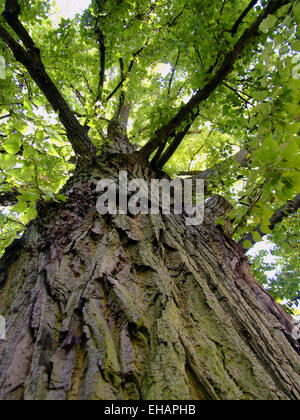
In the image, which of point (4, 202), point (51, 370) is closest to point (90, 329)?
point (51, 370)

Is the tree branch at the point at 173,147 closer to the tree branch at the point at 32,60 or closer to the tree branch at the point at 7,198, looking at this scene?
the tree branch at the point at 32,60

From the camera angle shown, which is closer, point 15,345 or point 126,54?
point 15,345

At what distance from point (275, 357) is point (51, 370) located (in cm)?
94

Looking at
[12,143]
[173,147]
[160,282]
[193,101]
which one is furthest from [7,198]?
[160,282]

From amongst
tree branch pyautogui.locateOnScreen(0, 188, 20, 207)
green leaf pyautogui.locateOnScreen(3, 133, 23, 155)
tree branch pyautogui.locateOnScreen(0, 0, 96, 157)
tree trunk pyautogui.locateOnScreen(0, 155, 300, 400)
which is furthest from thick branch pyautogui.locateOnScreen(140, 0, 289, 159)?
tree branch pyautogui.locateOnScreen(0, 188, 20, 207)

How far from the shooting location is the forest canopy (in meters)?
1.15

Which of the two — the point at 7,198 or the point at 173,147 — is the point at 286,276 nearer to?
the point at 173,147

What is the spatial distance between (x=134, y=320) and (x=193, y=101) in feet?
7.77

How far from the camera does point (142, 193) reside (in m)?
2.18

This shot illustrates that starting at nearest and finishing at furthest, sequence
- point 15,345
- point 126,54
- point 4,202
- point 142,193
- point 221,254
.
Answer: point 15,345, point 221,254, point 142,193, point 4,202, point 126,54

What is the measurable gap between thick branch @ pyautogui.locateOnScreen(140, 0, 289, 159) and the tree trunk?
1.55 m

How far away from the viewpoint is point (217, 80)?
93.0 inches

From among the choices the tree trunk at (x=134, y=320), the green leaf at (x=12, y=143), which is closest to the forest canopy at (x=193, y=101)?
the green leaf at (x=12, y=143)
